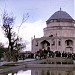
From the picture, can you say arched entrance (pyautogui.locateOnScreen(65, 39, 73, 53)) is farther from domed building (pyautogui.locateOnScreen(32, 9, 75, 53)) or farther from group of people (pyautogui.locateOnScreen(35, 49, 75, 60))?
group of people (pyautogui.locateOnScreen(35, 49, 75, 60))

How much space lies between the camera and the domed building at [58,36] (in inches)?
2835

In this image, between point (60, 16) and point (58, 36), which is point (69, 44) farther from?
point (60, 16)

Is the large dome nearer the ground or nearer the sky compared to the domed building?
nearer the sky

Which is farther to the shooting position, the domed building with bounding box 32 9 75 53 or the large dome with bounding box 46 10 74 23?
the large dome with bounding box 46 10 74 23

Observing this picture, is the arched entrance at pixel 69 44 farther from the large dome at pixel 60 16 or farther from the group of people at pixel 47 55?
the group of people at pixel 47 55

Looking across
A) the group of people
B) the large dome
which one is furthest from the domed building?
the group of people

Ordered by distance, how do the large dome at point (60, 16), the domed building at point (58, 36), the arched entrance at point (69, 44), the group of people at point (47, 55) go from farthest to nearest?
the large dome at point (60, 16), the arched entrance at point (69, 44), the domed building at point (58, 36), the group of people at point (47, 55)

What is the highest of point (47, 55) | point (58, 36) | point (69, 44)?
point (58, 36)

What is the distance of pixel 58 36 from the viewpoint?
72750 mm

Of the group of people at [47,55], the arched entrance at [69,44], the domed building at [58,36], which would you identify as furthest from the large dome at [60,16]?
the group of people at [47,55]

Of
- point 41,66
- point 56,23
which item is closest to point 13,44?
point 41,66

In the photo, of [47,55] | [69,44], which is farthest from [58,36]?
[47,55]

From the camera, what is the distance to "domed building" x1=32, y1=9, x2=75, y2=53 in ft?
236

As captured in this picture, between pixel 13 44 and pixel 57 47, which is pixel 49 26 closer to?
pixel 57 47
